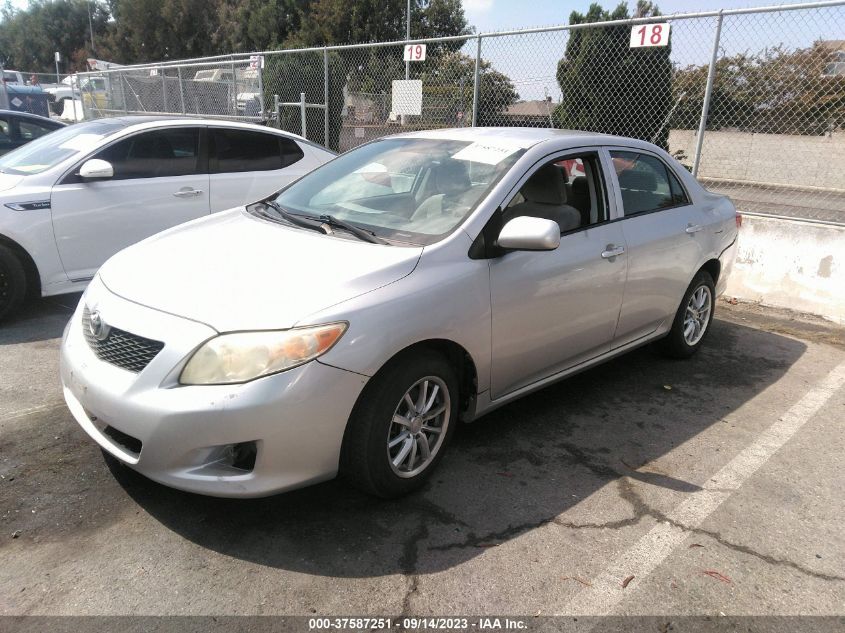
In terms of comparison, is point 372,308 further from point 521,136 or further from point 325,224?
point 521,136

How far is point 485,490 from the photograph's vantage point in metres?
3.19

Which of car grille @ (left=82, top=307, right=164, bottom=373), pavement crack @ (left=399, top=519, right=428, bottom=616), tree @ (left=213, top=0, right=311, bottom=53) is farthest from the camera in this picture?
tree @ (left=213, top=0, right=311, bottom=53)

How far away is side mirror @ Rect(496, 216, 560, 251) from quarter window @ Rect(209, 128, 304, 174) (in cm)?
391

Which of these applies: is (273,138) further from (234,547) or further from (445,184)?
(234,547)

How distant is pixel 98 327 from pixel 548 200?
2.44 m

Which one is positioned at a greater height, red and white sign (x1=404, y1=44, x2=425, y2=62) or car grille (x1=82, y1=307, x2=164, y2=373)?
red and white sign (x1=404, y1=44, x2=425, y2=62)

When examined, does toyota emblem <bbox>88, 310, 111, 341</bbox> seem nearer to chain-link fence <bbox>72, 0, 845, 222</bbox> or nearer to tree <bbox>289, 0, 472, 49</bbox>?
chain-link fence <bbox>72, 0, 845, 222</bbox>

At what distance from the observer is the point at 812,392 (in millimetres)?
4684

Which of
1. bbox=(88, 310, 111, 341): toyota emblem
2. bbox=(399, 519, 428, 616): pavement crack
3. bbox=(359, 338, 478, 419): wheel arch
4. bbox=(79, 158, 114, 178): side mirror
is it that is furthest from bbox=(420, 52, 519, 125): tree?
bbox=(399, 519, 428, 616): pavement crack

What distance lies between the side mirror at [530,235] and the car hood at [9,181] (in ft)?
13.6

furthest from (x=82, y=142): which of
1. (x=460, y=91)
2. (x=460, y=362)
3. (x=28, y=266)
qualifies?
(x=460, y=91)

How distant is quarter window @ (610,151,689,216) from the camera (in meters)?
4.19

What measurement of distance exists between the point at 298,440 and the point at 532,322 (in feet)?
4.76

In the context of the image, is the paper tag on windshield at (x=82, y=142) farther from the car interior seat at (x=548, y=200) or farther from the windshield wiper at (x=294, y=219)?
the car interior seat at (x=548, y=200)
